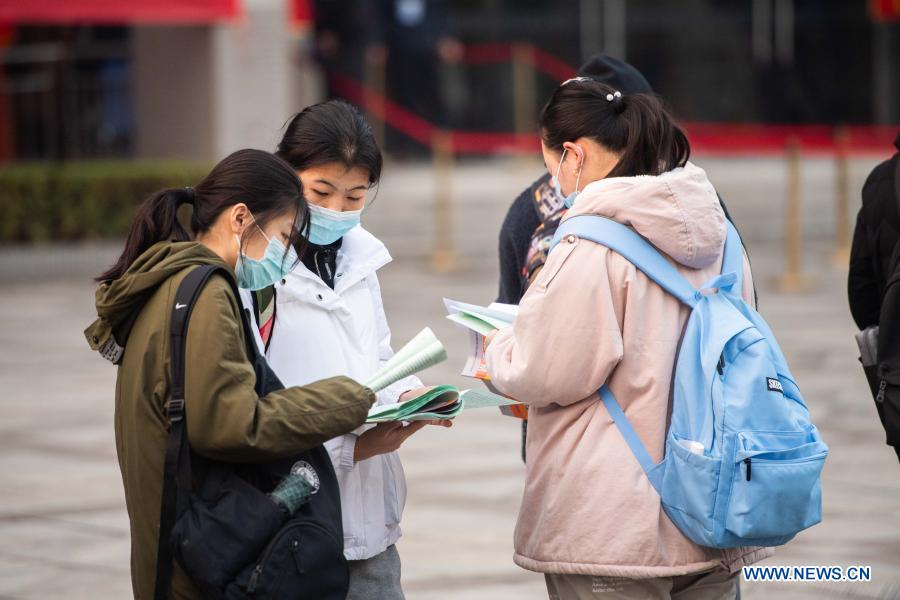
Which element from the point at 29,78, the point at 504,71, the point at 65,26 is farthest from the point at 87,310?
the point at 504,71

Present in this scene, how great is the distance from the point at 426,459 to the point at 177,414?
430 centimetres

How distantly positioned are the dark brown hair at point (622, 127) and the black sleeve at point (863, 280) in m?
1.06

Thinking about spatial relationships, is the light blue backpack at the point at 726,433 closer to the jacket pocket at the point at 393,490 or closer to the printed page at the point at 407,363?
the printed page at the point at 407,363

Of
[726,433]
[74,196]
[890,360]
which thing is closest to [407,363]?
[726,433]

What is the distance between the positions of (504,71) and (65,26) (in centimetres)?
761

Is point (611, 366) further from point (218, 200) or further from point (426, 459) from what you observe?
point (426, 459)

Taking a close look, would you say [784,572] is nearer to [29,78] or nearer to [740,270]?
[740,270]

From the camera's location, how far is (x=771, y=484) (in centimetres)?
264

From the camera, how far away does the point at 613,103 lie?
2963mm

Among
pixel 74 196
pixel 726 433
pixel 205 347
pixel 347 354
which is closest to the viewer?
pixel 205 347

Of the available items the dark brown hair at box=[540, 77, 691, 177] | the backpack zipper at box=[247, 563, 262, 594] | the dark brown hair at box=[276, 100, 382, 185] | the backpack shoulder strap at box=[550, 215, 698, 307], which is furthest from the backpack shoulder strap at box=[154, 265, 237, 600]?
the dark brown hair at box=[540, 77, 691, 177]

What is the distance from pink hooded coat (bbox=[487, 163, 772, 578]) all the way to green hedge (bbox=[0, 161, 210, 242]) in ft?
35.6

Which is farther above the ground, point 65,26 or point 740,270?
point 65,26

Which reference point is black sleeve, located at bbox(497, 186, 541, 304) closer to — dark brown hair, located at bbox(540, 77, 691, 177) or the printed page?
dark brown hair, located at bbox(540, 77, 691, 177)
